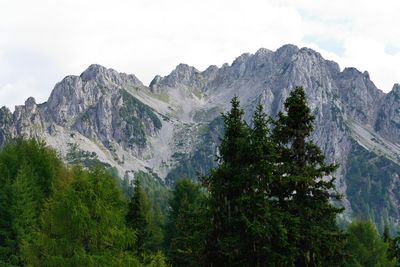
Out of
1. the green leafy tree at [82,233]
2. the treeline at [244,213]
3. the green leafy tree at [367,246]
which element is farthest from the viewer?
the green leafy tree at [367,246]

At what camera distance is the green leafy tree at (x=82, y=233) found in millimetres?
22344

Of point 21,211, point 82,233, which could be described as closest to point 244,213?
point 82,233

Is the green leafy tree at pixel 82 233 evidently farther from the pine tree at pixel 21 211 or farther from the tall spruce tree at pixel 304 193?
the pine tree at pixel 21 211

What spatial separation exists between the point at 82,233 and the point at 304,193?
10084 mm

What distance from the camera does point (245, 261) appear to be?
20.9 meters

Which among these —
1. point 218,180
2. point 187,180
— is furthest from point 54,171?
point 218,180

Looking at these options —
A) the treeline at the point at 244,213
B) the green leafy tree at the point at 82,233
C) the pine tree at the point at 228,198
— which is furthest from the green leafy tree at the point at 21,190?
the pine tree at the point at 228,198

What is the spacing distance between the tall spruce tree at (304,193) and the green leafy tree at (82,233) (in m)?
7.59

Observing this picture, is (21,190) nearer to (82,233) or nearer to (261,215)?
(82,233)

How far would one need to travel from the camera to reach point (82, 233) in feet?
74.7

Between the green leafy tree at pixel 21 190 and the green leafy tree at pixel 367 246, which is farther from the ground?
the green leafy tree at pixel 21 190

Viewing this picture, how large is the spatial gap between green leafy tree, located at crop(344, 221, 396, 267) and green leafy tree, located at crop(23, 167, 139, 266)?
4912 cm

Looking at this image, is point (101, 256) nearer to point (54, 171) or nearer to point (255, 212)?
point (255, 212)

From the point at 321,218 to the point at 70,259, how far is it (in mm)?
11318
